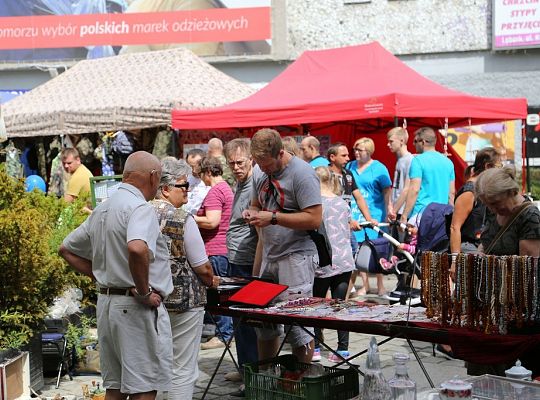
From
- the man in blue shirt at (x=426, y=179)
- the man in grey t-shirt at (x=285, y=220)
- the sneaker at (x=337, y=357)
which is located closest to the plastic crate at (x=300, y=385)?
the man in grey t-shirt at (x=285, y=220)

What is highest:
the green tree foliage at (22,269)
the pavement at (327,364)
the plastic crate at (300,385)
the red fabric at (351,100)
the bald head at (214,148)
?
the red fabric at (351,100)

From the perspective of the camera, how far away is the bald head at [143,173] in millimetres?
4574

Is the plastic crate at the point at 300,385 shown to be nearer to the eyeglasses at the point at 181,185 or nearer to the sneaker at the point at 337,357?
the eyeglasses at the point at 181,185

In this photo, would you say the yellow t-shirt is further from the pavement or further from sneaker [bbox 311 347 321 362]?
sneaker [bbox 311 347 321 362]

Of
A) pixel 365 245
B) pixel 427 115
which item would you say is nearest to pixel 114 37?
pixel 427 115

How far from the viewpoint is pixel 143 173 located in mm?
4570

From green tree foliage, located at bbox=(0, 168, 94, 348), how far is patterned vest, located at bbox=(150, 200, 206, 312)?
143 cm

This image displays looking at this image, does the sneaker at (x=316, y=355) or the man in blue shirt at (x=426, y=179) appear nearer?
the sneaker at (x=316, y=355)

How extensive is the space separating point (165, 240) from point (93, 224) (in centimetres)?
39

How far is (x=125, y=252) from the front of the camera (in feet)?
14.7

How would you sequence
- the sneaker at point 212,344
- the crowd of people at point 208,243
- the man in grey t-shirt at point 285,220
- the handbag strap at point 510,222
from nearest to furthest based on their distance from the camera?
1. the crowd of people at point 208,243
2. the handbag strap at point 510,222
3. the man in grey t-shirt at point 285,220
4. the sneaker at point 212,344

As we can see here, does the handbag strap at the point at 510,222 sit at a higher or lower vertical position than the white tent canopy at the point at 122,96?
lower

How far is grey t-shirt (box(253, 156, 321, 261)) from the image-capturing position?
224 inches

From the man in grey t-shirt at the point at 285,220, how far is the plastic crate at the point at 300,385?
45 cm
